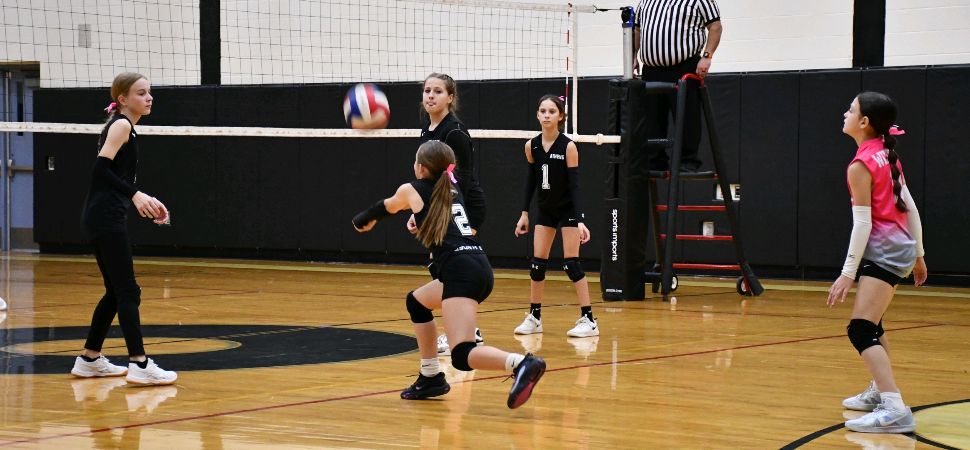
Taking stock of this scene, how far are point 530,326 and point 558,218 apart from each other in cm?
81

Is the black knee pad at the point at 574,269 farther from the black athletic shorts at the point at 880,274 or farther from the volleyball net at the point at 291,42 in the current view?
the volleyball net at the point at 291,42

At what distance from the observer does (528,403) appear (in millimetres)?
5484

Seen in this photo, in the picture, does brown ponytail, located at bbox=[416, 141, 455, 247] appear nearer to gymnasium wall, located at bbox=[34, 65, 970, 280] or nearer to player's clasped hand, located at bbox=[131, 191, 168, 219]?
player's clasped hand, located at bbox=[131, 191, 168, 219]

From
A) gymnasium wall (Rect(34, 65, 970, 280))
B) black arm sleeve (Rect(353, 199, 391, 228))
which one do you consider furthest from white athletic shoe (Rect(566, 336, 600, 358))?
gymnasium wall (Rect(34, 65, 970, 280))

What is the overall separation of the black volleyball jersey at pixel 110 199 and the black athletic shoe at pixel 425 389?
172cm

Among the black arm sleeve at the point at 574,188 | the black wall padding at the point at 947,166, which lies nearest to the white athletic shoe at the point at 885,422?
the black arm sleeve at the point at 574,188

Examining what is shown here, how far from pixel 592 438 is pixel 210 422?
158 cm

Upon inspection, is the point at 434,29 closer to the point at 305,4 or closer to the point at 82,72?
the point at 305,4

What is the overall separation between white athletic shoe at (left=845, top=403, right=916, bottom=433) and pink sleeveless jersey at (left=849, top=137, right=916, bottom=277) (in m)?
0.58

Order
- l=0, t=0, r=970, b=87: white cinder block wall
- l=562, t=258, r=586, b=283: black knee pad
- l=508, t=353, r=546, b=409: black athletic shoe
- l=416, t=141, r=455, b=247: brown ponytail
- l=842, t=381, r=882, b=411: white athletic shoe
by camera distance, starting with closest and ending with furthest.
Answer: l=508, t=353, r=546, b=409: black athletic shoe, l=842, t=381, r=882, b=411: white athletic shoe, l=416, t=141, r=455, b=247: brown ponytail, l=562, t=258, r=586, b=283: black knee pad, l=0, t=0, r=970, b=87: white cinder block wall

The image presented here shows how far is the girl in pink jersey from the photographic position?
4.98 metres

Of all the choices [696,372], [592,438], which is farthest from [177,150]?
[592,438]

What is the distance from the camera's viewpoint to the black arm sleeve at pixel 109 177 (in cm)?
599

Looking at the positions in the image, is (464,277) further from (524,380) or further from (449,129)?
(449,129)
